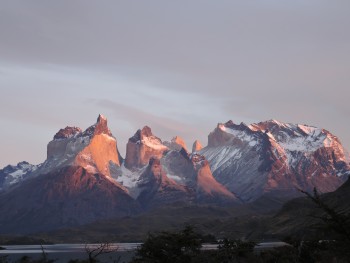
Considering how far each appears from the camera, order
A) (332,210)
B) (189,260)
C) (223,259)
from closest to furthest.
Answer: (332,210) < (189,260) < (223,259)

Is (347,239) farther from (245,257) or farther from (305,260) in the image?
(245,257)

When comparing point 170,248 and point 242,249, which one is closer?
point 170,248

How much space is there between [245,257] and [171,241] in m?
27.5

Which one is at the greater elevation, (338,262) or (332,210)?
(332,210)

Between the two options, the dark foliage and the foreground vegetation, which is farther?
the dark foliage

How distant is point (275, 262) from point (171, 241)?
14.3 m

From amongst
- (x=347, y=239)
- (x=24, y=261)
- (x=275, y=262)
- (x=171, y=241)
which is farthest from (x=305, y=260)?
(x=24, y=261)

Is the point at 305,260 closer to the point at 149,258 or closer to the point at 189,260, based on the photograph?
the point at 189,260

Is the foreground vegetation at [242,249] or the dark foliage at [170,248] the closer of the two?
the foreground vegetation at [242,249]

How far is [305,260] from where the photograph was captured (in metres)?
69.2

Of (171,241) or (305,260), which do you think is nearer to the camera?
(305,260)

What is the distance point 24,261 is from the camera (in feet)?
442

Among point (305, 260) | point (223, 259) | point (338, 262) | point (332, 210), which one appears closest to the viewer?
point (332, 210)

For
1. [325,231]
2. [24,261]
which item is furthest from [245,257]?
[325,231]
